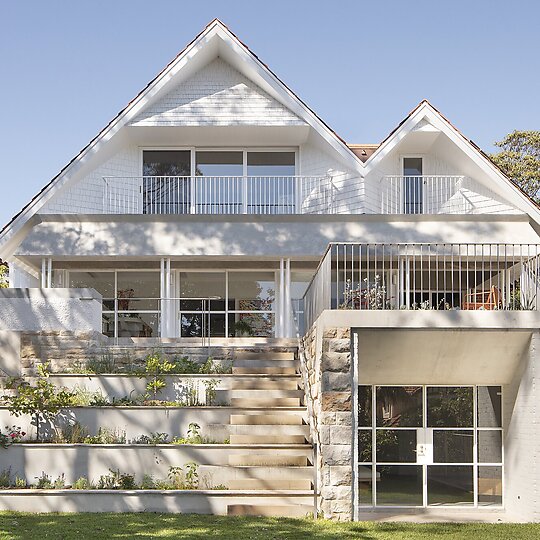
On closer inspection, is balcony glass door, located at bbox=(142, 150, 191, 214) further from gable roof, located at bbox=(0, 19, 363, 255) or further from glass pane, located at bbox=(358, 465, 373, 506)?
glass pane, located at bbox=(358, 465, 373, 506)

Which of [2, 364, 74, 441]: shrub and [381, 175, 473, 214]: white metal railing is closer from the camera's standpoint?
[2, 364, 74, 441]: shrub

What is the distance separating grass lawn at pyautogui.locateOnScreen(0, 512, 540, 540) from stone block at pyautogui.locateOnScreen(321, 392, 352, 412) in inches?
64.2

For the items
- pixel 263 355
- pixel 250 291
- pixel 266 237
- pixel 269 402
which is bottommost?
pixel 269 402

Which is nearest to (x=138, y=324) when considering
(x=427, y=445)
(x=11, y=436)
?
(x=11, y=436)

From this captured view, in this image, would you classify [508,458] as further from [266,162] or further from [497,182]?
[266,162]

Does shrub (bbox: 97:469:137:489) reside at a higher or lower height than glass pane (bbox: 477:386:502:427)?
lower

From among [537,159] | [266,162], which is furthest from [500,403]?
[537,159]

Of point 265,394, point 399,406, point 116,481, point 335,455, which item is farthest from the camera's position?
point 265,394

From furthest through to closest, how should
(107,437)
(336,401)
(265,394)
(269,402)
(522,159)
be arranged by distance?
(522,159) → (265,394) → (269,402) → (107,437) → (336,401)

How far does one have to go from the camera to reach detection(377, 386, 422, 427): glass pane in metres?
16.0

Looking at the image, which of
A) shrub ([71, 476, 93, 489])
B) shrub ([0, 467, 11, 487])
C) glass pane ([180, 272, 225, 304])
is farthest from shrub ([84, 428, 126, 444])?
glass pane ([180, 272, 225, 304])

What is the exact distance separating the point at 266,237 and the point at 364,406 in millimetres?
6758

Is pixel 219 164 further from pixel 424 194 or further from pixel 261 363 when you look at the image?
pixel 261 363

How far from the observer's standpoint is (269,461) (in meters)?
14.3
